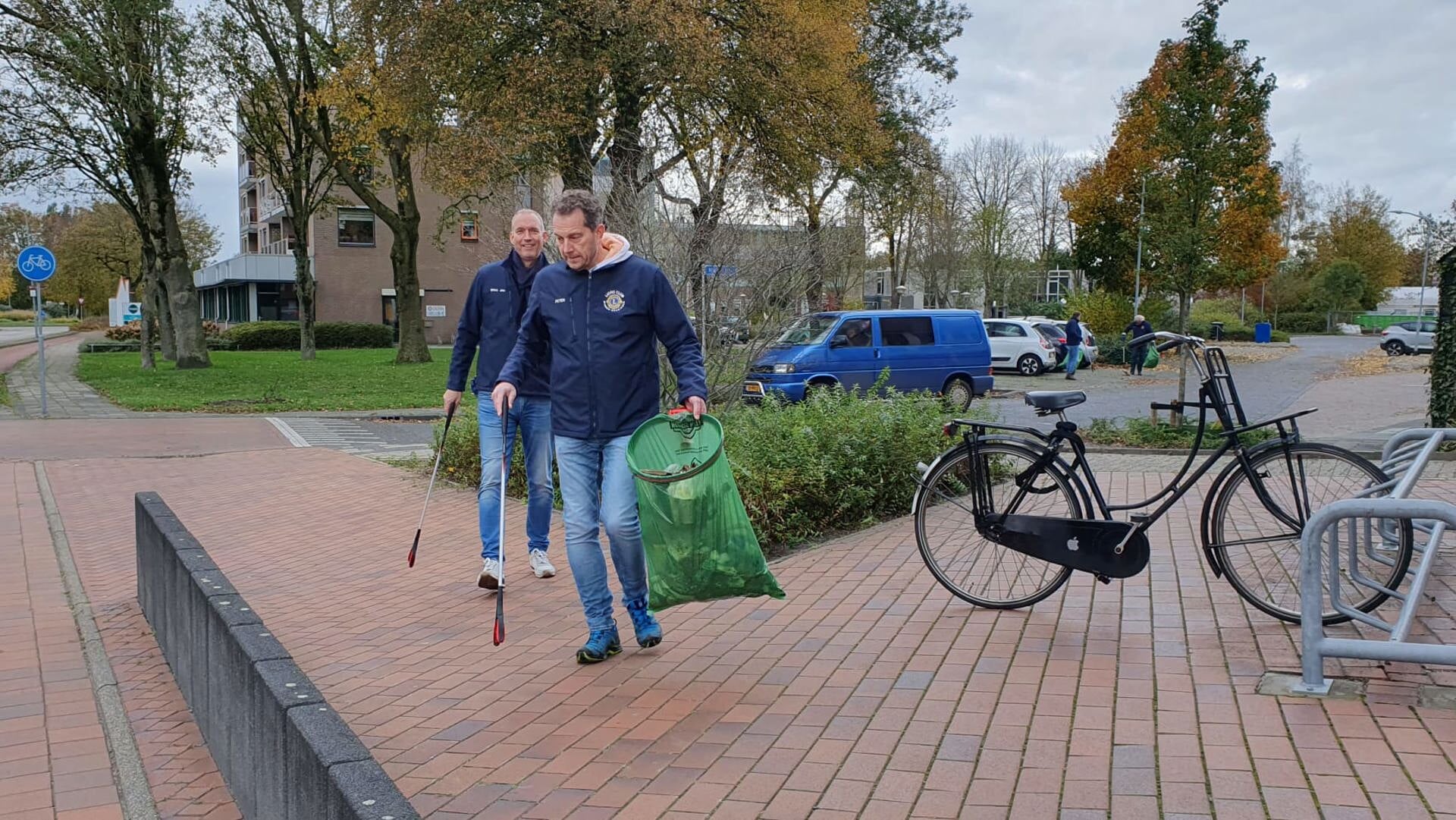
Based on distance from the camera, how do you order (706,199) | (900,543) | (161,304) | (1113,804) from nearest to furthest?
(1113,804), (900,543), (706,199), (161,304)

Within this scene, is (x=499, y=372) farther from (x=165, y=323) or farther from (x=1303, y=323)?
(x=1303, y=323)

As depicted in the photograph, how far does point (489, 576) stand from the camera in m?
5.89

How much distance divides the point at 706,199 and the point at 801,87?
407 inches

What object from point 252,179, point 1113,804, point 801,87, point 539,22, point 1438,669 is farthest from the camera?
point 252,179

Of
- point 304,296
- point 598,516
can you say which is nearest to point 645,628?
point 598,516

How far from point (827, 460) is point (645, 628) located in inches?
107

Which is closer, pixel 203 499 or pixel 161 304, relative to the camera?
pixel 203 499

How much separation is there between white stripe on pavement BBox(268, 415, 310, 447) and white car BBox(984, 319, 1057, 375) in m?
18.0

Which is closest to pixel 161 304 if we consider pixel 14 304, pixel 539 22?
pixel 539 22

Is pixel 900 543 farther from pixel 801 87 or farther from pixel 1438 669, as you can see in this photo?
pixel 801 87

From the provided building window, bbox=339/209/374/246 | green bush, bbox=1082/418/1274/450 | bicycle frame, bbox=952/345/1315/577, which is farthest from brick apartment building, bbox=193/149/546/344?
bicycle frame, bbox=952/345/1315/577

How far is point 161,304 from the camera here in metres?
34.3

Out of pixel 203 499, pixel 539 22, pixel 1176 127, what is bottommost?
pixel 203 499

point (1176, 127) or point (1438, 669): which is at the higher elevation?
point (1176, 127)
